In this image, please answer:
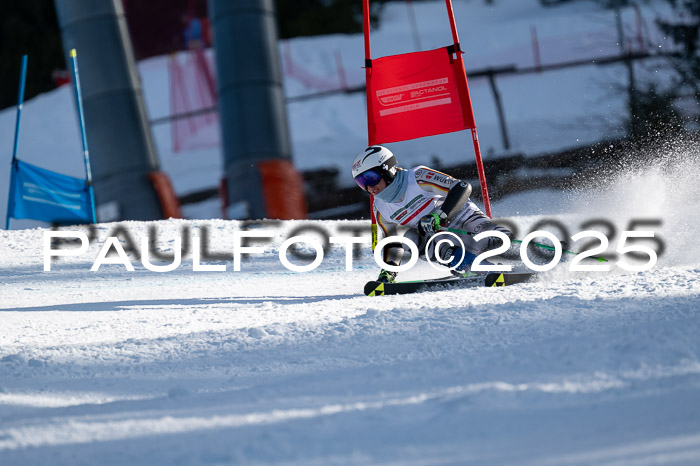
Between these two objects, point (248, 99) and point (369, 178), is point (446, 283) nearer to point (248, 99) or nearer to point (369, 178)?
point (369, 178)

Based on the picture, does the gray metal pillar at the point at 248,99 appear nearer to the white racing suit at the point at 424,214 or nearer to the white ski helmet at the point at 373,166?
the white racing suit at the point at 424,214

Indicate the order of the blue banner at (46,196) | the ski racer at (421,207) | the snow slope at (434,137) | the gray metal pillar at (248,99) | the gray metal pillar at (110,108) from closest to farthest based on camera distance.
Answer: the ski racer at (421,207)
the blue banner at (46,196)
the gray metal pillar at (248,99)
the gray metal pillar at (110,108)
the snow slope at (434,137)

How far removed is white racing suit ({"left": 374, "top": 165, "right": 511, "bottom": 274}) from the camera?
5691mm

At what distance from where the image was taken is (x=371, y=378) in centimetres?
306

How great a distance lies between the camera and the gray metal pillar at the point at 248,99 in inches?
461

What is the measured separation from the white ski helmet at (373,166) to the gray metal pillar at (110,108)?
23.4 feet

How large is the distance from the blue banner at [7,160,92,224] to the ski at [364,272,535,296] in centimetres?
497

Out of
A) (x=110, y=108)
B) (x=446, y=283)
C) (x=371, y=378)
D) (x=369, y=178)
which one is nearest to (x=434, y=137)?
(x=110, y=108)

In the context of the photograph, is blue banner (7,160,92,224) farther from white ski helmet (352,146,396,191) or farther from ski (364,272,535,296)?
ski (364,272,535,296)

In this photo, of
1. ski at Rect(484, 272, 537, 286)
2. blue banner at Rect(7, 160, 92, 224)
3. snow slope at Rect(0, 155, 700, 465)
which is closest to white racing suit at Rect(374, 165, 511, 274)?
ski at Rect(484, 272, 537, 286)

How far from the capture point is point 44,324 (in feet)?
15.7

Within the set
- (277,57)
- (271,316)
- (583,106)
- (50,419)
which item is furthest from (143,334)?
(583,106)

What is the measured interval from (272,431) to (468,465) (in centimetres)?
66

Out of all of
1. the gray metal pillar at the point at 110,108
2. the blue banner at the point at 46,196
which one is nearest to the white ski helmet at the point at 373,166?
the blue banner at the point at 46,196
